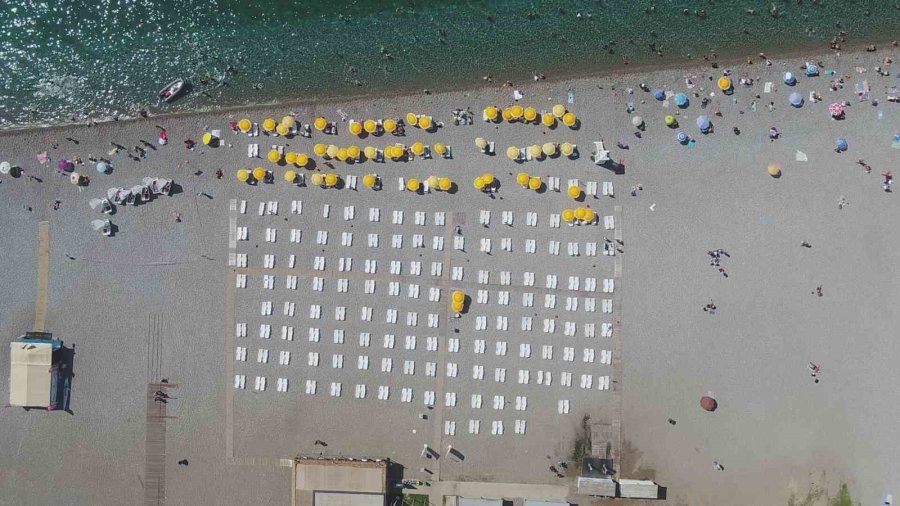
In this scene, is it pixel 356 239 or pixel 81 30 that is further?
pixel 81 30

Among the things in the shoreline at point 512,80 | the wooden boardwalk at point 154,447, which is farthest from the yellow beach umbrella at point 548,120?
the wooden boardwalk at point 154,447


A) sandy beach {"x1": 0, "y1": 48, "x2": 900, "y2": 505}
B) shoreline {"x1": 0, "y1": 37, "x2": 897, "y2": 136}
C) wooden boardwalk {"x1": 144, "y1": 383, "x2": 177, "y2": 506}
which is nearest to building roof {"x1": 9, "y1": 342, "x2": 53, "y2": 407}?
sandy beach {"x1": 0, "y1": 48, "x2": 900, "y2": 505}

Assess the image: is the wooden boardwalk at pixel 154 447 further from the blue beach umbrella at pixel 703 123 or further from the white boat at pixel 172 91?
the blue beach umbrella at pixel 703 123

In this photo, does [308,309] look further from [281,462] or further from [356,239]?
[281,462]

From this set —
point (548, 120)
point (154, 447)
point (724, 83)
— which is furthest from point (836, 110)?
point (154, 447)

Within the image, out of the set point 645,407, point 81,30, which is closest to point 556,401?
point 645,407

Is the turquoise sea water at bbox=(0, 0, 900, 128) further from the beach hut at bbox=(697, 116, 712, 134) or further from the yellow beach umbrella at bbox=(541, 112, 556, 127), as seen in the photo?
the beach hut at bbox=(697, 116, 712, 134)
